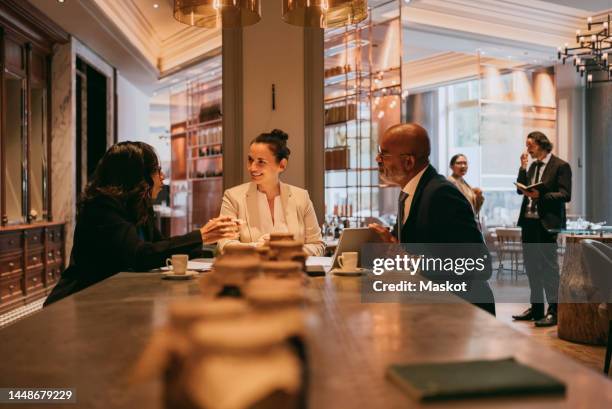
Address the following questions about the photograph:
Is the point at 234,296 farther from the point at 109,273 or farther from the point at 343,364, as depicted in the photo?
the point at 109,273

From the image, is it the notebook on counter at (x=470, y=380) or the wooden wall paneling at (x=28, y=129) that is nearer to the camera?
the notebook on counter at (x=470, y=380)

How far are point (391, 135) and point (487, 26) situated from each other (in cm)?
710

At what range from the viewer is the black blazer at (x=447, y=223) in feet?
7.93

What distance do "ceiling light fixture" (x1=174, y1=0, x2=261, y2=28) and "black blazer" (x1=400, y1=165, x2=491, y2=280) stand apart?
3.66 feet

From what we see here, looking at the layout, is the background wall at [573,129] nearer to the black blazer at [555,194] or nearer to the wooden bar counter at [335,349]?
the black blazer at [555,194]

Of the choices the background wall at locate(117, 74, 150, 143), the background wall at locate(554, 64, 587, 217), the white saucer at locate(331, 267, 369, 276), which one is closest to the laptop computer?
the white saucer at locate(331, 267, 369, 276)

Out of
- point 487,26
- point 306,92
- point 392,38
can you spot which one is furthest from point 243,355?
point 487,26

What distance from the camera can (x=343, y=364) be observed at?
38.4 inches

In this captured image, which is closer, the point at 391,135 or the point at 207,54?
the point at 391,135

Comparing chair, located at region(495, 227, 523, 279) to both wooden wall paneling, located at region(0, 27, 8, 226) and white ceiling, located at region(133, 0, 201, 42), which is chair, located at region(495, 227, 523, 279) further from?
wooden wall paneling, located at region(0, 27, 8, 226)

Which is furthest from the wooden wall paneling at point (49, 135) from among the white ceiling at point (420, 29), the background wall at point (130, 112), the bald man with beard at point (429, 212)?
the bald man with beard at point (429, 212)

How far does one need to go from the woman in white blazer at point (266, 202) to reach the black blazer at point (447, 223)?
1.02 meters

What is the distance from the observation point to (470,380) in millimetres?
856

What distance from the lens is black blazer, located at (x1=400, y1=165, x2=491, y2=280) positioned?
7.93ft
